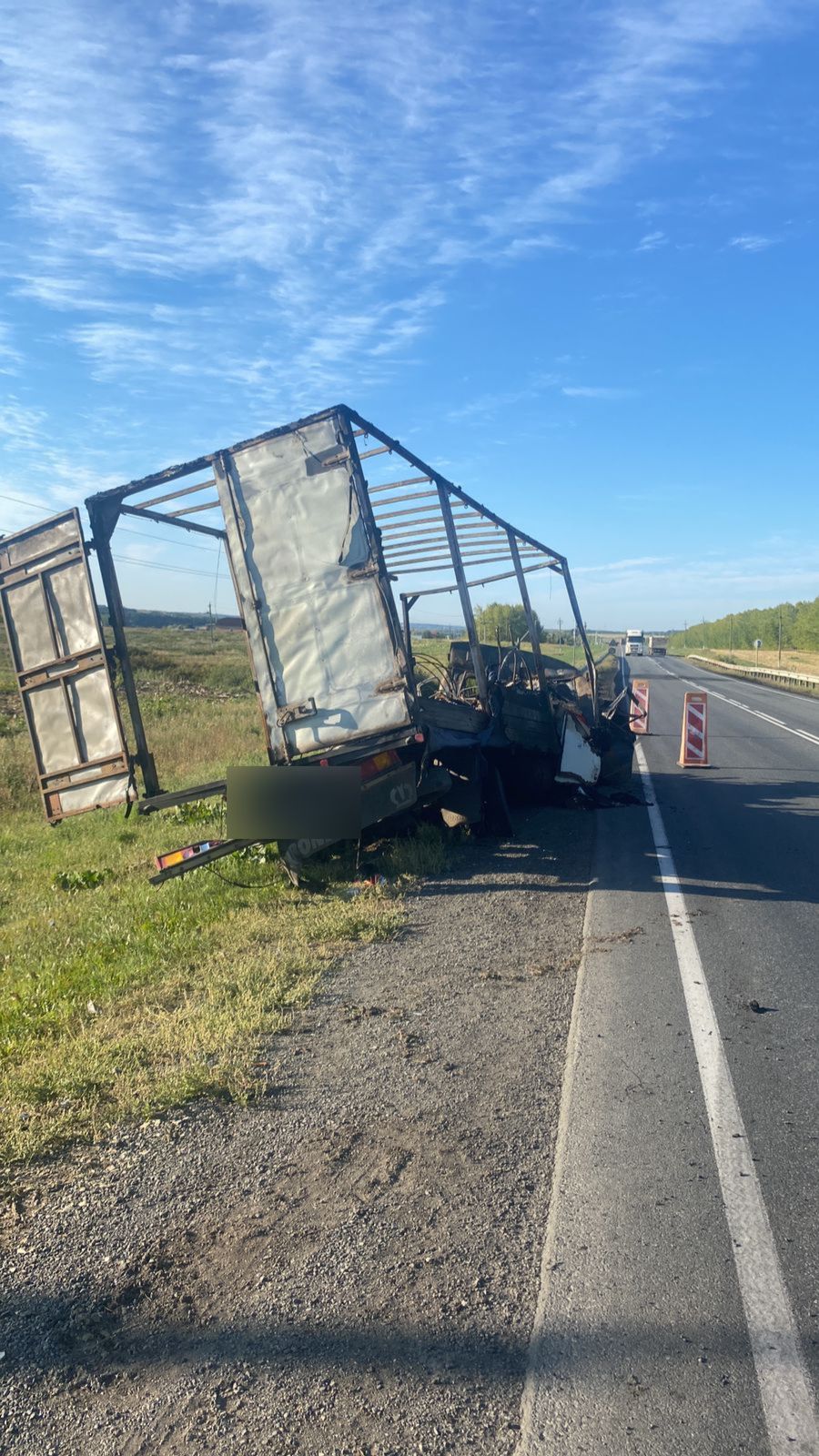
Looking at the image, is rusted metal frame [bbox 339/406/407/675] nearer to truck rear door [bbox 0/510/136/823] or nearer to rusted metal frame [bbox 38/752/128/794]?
truck rear door [bbox 0/510/136/823]

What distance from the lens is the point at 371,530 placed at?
771 cm

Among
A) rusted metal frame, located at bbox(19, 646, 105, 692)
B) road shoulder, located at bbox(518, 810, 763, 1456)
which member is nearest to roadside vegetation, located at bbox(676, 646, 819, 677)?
rusted metal frame, located at bbox(19, 646, 105, 692)

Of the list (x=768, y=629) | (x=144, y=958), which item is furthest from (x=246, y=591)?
(x=768, y=629)

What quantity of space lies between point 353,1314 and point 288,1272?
303 millimetres

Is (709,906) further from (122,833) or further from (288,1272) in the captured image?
(122,833)

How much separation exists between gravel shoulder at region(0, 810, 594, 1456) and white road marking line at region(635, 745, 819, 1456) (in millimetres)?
606

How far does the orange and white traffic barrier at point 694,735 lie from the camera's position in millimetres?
16344

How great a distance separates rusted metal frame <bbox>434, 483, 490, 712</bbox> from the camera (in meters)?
9.34

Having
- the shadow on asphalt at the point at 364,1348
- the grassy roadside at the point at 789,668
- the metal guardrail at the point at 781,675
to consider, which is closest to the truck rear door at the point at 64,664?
the shadow on asphalt at the point at 364,1348

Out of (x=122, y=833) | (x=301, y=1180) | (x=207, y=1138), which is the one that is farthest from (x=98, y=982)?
(x=122, y=833)

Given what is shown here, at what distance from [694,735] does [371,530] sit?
1012 centimetres

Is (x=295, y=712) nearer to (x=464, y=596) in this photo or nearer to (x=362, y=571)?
(x=362, y=571)

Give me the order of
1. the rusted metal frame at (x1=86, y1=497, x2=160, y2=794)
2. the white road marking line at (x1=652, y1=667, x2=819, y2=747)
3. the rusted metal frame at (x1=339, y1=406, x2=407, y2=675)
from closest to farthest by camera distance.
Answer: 1. the rusted metal frame at (x1=339, y1=406, x2=407, y2=675)
2. the rusted metal frame at (x1=86, y1=497, x2=160, y2=794)
3. the white road marking line at (x1=652, y1=667, x2=819, y2=747)

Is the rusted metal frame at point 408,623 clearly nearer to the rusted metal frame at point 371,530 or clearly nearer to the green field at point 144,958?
the rusted metal frame at point 371,530
